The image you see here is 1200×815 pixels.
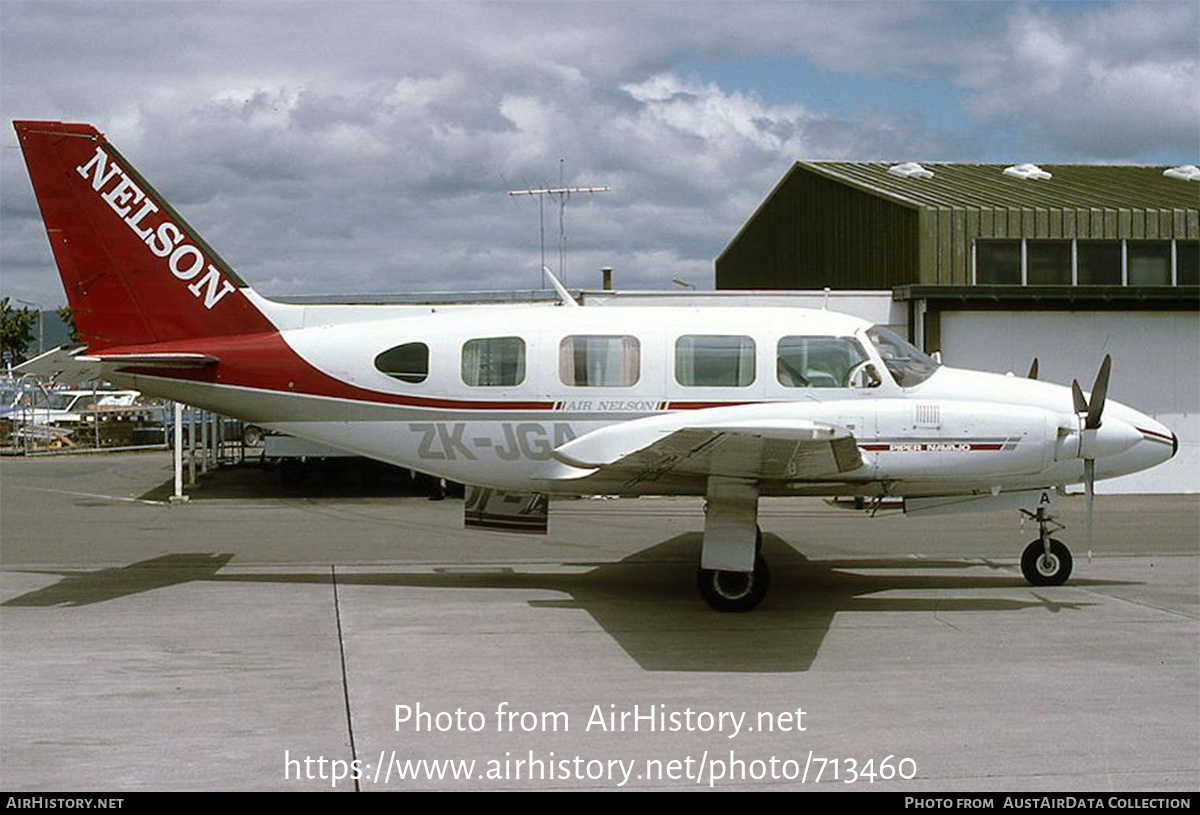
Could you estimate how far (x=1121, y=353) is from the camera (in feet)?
75.2

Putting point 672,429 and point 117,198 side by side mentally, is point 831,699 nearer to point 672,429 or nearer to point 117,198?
point 672,429

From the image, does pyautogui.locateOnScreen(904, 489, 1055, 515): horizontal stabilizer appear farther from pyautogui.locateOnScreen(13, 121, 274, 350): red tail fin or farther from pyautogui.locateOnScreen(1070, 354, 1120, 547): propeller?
pyautogui.locateOnScreen(13, 121, 274, 350): red tail fin

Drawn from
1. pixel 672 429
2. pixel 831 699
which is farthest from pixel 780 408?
pixel 831 699

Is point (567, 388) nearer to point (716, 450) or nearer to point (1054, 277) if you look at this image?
point (716, 450)

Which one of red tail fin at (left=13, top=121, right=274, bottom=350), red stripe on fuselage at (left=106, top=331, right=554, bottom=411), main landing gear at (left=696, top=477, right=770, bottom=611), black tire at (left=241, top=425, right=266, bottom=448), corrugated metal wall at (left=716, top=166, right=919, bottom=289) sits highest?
corrugated metal wall at (left=716, top=166, right=919, bottom=289)

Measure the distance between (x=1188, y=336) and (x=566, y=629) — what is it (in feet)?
57.2

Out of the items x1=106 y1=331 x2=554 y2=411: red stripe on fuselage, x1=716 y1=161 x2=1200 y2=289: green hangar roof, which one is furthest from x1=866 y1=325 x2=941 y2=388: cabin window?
x1=716 y1=161 x2=1200 y2=289: green hangar roof

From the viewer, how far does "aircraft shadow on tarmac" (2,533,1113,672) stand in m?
9.62

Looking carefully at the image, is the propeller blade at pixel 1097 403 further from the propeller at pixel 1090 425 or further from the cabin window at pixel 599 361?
the cabin window at pixel 599 361

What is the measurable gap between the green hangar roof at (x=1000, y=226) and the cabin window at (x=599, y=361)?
534 inches

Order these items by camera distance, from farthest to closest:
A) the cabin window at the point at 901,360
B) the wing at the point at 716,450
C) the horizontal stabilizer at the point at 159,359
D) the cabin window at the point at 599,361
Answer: the horizontal stabilizer at the point at 159,359
the cabin window at the point at 599,361
the cabin window at the point at 901,360
the wing at the point at 716,450

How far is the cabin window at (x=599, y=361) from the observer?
11.7m

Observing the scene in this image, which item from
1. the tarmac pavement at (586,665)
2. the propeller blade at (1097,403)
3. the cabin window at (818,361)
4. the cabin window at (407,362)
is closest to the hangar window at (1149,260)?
the tarmac pavement at (586,665)

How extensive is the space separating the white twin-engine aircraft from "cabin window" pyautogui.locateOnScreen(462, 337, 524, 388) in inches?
0.8
